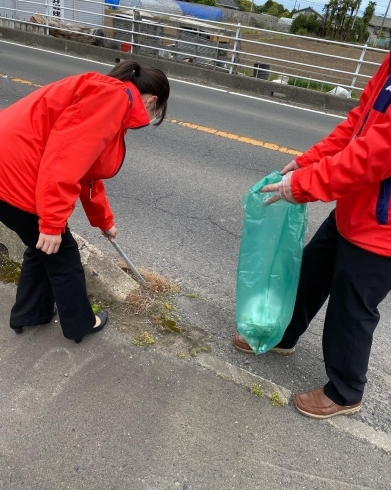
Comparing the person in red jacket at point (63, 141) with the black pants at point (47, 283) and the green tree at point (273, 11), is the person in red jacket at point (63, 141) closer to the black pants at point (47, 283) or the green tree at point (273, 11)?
the black pants at point (47, 283)

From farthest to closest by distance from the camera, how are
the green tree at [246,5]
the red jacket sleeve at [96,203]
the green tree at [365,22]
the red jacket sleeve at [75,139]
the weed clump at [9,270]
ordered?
the green tree at [246,5], the green tree at [365,22], the weed clump at [9,270], the red jacket sleeve at [96,203], the red jacket sleeve at [75,139]

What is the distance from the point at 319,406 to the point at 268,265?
0.71 metres

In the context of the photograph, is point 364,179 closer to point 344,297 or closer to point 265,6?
point 344,297

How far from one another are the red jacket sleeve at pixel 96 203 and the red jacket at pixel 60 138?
0.94 ft

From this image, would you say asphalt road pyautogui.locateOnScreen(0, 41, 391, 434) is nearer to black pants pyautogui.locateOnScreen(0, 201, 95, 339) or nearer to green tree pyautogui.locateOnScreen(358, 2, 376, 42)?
black pants pyautogui.locateOnScreen(0, 201, 95, 339)

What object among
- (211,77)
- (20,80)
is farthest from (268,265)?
(211,77)

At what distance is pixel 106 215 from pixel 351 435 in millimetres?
1604

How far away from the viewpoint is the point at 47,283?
7.57ft

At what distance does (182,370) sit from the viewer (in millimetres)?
2252

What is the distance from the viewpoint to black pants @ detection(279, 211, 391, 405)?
181 centimetres

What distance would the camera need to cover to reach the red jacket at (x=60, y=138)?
1.64 meters

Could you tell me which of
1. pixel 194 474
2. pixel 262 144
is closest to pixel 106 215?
pixel 194 474

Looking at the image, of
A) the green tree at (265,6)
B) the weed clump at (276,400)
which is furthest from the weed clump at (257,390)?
the green tree at (265,6)

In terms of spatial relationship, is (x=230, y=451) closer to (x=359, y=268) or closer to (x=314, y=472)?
(x=314, y=472)
